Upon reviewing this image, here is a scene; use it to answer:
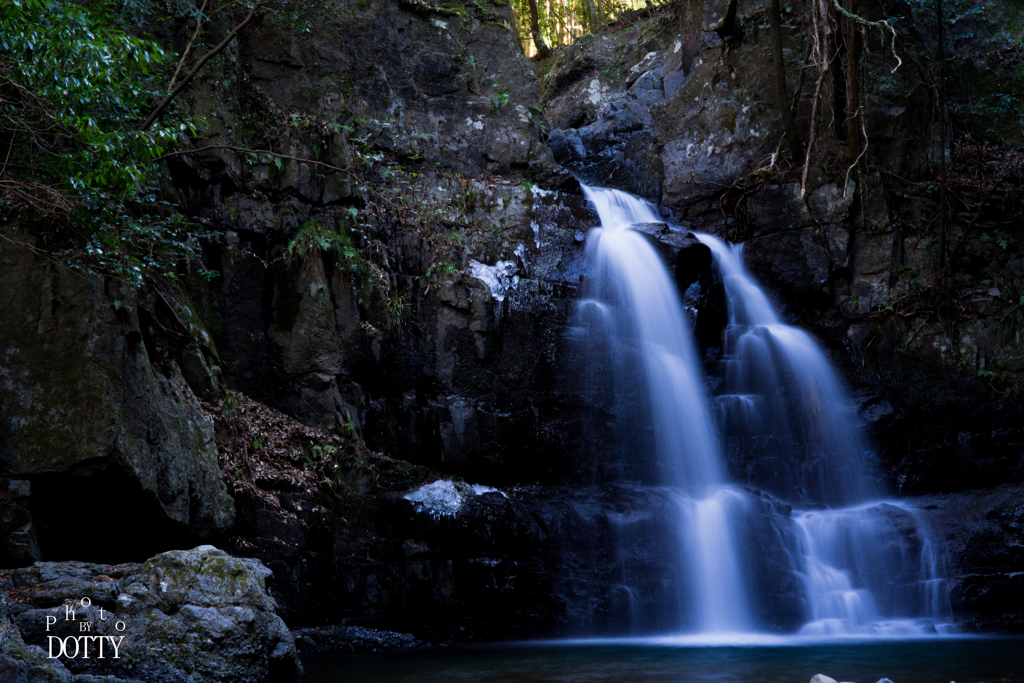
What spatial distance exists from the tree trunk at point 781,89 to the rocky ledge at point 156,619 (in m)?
11.2

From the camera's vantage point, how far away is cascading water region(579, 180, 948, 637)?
8102 mm

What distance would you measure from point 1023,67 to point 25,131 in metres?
15.1

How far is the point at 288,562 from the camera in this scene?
7.04m

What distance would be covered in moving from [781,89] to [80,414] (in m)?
11.9

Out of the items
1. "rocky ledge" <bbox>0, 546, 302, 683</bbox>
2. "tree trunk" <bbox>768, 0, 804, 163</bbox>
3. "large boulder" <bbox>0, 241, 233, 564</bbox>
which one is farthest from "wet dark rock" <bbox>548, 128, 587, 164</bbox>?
"rocky ledge" <bbox>0, 546, 302, 683</bbox>

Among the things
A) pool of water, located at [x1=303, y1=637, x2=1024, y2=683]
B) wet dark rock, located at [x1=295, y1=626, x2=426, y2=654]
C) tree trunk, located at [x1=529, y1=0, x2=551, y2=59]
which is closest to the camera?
pool of water, located at [x1=303, y1=637, x2=1024, y2=683]

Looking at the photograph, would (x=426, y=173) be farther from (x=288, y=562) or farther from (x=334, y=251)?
(x=288, y=562)

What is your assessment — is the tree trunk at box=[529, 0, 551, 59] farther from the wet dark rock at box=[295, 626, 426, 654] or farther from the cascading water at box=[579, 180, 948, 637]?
the wet dark rock at box=[295, 626, 426, 654]

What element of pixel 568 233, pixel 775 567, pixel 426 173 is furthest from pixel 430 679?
pixel 426 173

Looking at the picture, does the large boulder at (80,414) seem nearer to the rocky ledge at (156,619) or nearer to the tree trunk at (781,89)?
the rocky ledge at (156,619)

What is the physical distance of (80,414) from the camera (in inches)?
232

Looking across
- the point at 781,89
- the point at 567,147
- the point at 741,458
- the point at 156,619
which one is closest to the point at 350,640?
the point at 156,619

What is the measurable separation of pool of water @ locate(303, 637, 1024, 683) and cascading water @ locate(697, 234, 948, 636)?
A: 32.7 inches

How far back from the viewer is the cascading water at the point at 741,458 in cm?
810
